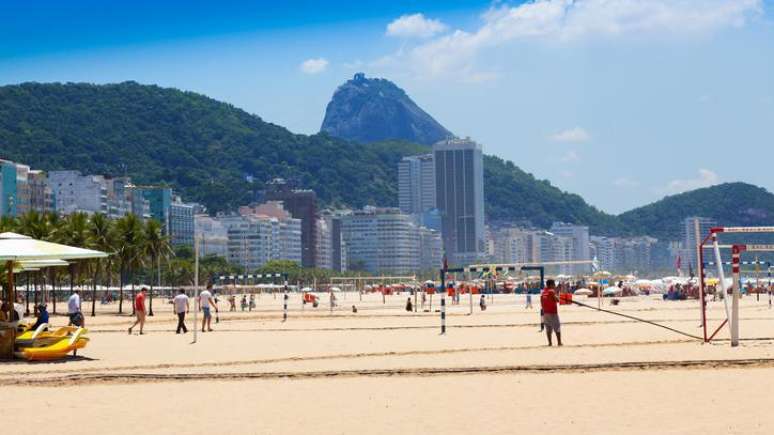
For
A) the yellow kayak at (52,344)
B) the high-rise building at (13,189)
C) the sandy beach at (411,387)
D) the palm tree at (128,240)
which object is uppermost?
the high-rise building at (13,189)

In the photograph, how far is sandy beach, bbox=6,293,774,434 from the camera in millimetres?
12625

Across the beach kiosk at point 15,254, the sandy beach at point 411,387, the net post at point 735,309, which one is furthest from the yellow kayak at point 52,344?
the net post at point 735,309

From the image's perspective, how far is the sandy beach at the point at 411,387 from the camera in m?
12.6

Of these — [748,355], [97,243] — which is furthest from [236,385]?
[97,243]

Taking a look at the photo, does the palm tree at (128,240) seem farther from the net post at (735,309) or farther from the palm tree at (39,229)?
the net post at (735,309)

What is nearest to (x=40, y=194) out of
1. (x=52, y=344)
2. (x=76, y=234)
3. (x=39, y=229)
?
(x=39, y=229)

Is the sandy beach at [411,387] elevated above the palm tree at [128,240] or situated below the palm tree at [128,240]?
below

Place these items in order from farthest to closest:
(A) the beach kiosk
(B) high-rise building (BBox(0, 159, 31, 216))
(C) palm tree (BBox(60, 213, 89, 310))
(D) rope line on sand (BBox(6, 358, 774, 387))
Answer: (B) high-rise building (BBox(0, 159, 31, 216))
(C) palm tree (BBox(60, 213, 89, 310))
(A) the beach kiosk
(D) rope line on sand (BBox(6, 358, 774, 387))

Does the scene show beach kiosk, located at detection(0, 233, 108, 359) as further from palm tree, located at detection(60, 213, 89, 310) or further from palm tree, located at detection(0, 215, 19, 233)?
palm tree, located at detection(0, 215, 19, 233)

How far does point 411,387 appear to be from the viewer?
53.1 feet

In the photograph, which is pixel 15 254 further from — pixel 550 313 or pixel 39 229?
pixel 39 229

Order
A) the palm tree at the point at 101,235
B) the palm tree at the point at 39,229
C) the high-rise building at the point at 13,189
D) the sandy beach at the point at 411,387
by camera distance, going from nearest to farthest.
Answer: the sandy beach at the point at 411,387, the palm tree at the point at 39,229, the palm tree at the point at 101,235, the high-rise building at the point at 13,189

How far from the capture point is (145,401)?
15055 mm

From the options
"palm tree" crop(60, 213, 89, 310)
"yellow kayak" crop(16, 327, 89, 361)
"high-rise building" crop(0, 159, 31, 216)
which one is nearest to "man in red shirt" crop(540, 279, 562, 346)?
"yellow kayak" crop(16, 327, 89, 361)
